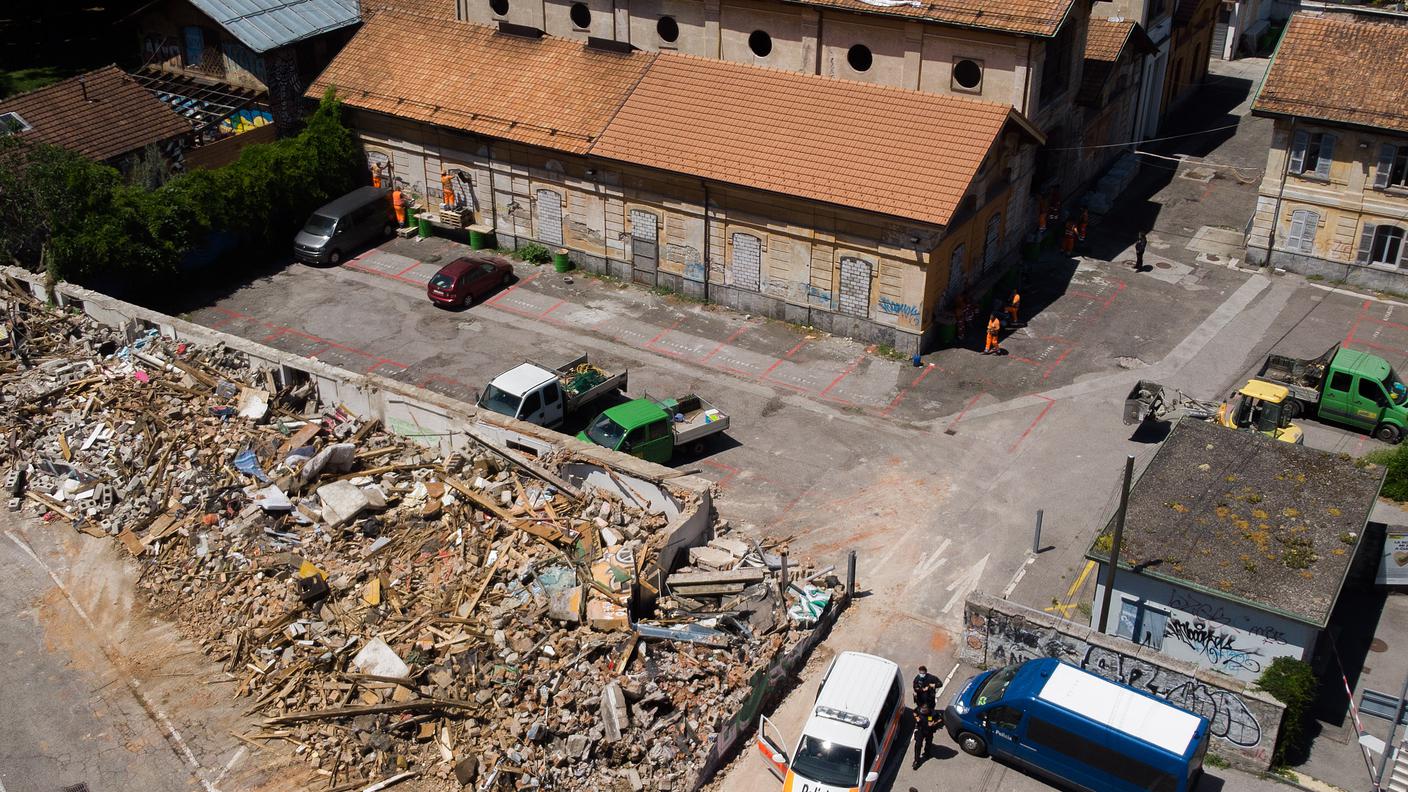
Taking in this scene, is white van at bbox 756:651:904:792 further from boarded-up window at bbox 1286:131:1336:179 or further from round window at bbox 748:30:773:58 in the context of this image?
boarded-up window at bbox 1286:131:1336:179

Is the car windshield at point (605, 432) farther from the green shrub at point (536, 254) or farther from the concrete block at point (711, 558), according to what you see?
the green shrub at point (536, 254)

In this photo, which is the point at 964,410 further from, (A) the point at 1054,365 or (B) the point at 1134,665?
(B) the point at 1134,665

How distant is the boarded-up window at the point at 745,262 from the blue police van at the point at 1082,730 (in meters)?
21.7

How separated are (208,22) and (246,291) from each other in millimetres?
12806

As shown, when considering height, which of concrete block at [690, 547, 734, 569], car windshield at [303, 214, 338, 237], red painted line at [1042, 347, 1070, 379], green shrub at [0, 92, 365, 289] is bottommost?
red painted line at [1042, 347, 1070, 379]

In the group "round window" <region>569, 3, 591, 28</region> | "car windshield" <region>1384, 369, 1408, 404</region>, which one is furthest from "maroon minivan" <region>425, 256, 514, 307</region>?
"car windshield" <region>1384, 369, 1408, 404</region>

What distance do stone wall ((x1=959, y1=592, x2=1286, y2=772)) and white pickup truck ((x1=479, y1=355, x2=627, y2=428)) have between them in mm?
14211

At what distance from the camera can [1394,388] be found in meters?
37.7

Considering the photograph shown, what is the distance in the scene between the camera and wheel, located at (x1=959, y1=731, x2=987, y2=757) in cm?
2622

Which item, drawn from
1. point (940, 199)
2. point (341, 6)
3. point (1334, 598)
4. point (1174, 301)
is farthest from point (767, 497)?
point (341, 6)

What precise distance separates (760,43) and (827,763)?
30.0 meters

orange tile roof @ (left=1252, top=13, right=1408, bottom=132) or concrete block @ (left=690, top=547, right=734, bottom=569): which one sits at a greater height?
orange tile roof @ (left=1252, top=13, right=1408, bottom=132)

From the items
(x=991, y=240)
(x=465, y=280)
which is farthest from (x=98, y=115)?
(x=991, y=240)

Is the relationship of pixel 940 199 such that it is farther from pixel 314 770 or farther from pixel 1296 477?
pixel 314 770
